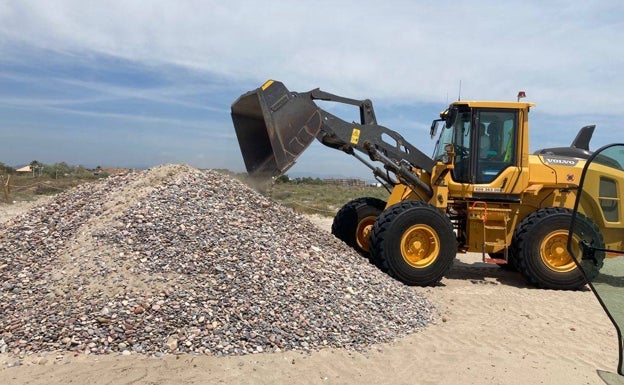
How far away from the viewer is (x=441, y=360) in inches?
203

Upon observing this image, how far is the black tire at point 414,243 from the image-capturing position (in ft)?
Answer: 25.2

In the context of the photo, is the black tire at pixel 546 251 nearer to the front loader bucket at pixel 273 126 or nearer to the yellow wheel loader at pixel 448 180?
the yellow wheel loader at pixel 448 180

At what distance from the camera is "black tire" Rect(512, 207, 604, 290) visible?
8188 millimetres

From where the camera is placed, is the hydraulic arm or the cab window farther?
the cab window

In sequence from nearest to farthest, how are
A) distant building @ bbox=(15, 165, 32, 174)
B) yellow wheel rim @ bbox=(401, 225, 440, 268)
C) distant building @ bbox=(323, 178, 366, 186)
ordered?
yellow wheel rim @ bbox=(401, 225, 440, 268) → distant building @ bbox=(15, 165, 32, 174) → distant building @ bbox=(323, 178, 366, 186)

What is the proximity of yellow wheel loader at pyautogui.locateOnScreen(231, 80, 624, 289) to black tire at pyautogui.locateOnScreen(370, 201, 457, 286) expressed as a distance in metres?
0.01

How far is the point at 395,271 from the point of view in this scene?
7.70 meters

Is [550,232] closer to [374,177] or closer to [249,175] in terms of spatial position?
[374,177]

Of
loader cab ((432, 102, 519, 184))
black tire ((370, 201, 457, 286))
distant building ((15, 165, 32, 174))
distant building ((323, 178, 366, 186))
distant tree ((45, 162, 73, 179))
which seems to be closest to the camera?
black tire ((370, 201, 457, 286))

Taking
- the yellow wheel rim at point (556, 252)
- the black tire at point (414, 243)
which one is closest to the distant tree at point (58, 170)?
the black tire at point (414, 243)

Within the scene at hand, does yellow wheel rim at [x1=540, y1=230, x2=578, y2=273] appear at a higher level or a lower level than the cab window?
lower

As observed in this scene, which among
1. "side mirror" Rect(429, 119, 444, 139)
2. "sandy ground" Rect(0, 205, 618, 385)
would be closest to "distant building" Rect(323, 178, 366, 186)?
"side mirror" Rect(429, 119, 444, 139)

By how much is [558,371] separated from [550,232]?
11.7 feet

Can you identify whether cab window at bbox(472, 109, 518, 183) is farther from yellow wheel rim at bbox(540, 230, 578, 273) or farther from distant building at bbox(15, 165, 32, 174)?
distant building at bbox(15, 165, 32, 174)
